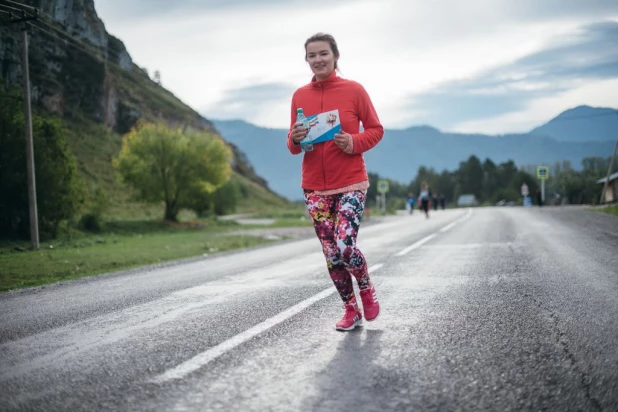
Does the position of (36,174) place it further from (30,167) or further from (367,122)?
(367,122)

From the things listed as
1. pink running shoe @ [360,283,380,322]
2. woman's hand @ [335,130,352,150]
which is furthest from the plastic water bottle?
pink running shoe @ [360,283,380,322]

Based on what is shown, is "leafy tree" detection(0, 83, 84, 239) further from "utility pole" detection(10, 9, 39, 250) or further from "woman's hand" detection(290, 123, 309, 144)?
"woman's hand" detection(290, 123, 309, 144)

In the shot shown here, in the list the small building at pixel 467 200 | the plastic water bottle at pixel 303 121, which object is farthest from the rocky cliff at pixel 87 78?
the small building at pixel 467 200

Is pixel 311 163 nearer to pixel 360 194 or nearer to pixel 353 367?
pixel 360 194

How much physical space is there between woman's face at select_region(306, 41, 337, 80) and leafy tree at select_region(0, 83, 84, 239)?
20750 millimetres

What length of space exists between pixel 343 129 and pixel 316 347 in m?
1.67

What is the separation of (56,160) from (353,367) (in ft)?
74.2

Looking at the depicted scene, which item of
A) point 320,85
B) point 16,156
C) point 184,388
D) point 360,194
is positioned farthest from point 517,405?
point 16,156

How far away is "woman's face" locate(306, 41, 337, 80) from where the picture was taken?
14.2 ft

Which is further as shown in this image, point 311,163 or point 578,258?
point 578,258

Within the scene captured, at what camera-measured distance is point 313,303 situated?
557cm

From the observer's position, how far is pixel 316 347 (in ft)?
12.5

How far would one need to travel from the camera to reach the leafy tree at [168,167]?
36.3m

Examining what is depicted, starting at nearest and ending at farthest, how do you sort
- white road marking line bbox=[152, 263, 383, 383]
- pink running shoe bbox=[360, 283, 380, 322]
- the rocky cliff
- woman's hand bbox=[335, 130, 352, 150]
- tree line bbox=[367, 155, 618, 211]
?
white road marking line bbox=[152, 263, 383, 383] → woman's hand bbox=[335, 130, 352, 150] → pink running shoe bbox=[360, 283, 380, 322] → the rocky cliff → tree line bbox=[367, 155, 618, 211]
